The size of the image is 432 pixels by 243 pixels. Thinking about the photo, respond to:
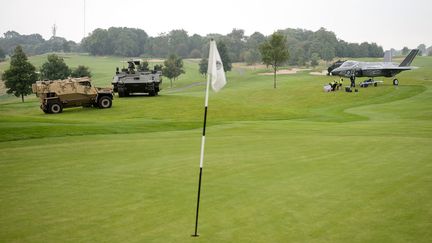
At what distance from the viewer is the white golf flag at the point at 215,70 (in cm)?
871

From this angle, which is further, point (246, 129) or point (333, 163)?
point (246, 129)

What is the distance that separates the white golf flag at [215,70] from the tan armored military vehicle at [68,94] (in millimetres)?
30299

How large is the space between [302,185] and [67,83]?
1211 inches

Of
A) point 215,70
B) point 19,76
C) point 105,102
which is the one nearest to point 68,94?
point 105,102

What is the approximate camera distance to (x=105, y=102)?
3878cm

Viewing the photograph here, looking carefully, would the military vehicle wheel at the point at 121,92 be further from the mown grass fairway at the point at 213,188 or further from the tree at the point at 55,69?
the tree at the point at 55,69

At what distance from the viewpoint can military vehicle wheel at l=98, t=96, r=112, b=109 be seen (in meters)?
38.5

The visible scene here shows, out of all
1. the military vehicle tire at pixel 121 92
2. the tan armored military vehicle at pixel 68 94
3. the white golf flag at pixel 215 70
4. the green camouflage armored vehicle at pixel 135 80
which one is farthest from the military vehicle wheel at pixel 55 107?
the white golf flag at pixel 215 70

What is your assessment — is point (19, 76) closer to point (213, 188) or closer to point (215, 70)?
point (213, 188)

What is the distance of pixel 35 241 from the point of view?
6980 mm

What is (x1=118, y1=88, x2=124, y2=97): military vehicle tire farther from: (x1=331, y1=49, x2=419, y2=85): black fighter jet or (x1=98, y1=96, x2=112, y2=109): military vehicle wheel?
(x1=331, y1=49, x2=419, y2=85): black fighter jet

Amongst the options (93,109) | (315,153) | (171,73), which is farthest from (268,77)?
(315,153)

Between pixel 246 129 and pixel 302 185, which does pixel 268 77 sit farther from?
pixel 302 185

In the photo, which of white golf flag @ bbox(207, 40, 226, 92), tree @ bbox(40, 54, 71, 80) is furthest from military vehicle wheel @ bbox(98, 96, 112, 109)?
tree @ bbox(40, 54, 71, 80)
